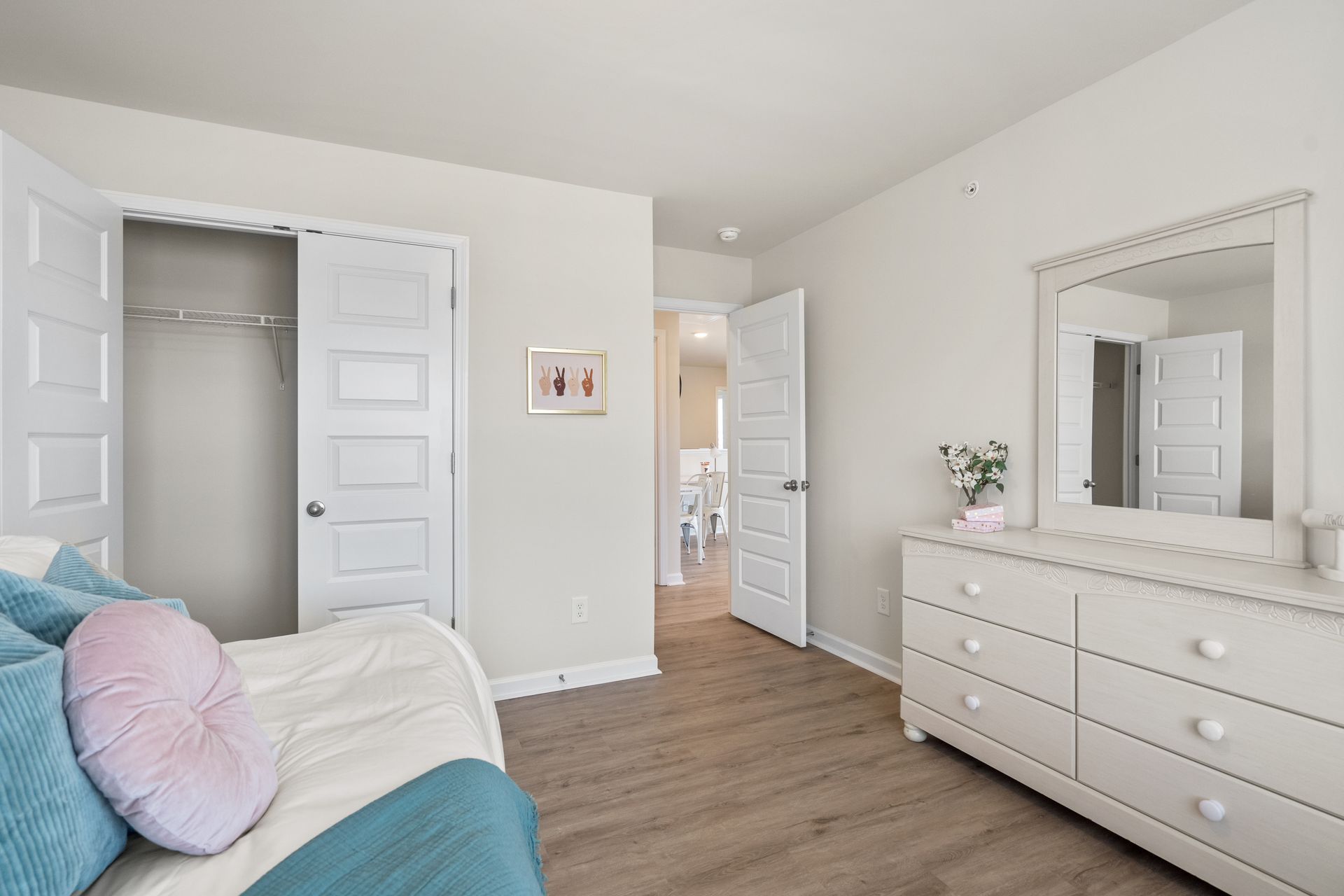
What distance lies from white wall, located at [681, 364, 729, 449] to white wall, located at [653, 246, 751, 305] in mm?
6414

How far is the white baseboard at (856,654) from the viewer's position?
10.9 ft

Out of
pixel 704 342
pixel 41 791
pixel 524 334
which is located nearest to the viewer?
pixel 41 791

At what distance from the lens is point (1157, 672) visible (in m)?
1.80

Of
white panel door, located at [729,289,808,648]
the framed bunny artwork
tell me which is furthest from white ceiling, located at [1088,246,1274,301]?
the framed bunny artwork

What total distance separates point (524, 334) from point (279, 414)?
132 centimetres

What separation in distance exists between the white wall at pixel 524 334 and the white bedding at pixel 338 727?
131 centimetres

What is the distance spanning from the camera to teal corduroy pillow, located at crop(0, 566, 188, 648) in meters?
0.88

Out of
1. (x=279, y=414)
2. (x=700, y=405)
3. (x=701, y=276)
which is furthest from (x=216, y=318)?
(x=700, y=405)

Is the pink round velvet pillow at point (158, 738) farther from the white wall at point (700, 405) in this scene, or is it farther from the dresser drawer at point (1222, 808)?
the white wall at point (700, 405)

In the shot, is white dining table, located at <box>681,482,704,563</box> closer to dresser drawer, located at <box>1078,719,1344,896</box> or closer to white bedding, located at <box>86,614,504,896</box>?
dresser drawer, located at <box>1078,719,1344,896</box>

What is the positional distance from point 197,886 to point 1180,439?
2765 mm

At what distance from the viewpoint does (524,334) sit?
318 cm

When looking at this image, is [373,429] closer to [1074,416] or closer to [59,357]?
[59,357]

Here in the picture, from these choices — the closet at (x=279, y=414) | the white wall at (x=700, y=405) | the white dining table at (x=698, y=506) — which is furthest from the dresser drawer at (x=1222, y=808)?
the white wall at (x=700, y=405)
